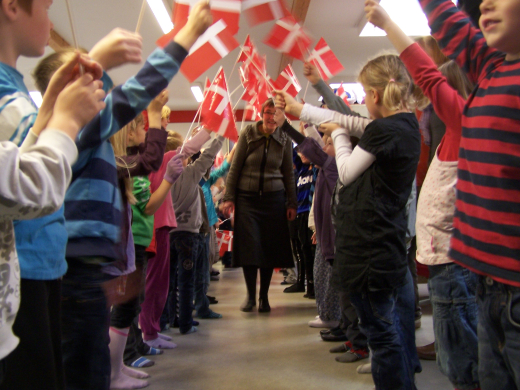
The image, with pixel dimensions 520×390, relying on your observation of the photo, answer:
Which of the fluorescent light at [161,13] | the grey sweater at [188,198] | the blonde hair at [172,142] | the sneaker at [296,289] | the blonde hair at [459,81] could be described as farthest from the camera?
the fluorescent light at [161,13]

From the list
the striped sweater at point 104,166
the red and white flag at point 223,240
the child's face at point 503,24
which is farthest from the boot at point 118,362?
the red and white flag at point 223,240

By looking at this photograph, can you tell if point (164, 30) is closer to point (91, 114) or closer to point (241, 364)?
point (241, 364)

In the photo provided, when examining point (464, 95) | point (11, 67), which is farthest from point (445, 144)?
point (11, 67)

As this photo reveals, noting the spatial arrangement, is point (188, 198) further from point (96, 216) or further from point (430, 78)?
point (430, 78)

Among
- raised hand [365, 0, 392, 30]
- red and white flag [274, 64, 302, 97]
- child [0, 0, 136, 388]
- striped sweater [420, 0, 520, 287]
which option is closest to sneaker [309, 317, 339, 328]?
red and white flag [274, 64, 302, 97]

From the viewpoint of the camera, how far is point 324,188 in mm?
2949

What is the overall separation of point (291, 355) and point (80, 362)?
152 cm

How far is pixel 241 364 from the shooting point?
2338mm

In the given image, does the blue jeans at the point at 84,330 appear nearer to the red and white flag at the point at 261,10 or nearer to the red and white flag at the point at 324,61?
the red and white flag at the point at 261,10

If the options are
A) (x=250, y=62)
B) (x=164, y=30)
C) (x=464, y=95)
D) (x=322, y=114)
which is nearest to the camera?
(x=464, y=95)

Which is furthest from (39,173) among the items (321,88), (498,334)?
(321,88)

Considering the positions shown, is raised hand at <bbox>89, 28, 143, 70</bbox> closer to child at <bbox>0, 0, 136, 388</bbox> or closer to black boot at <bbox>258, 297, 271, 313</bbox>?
child at <bbox>0, 0, 136, 388</bbox>

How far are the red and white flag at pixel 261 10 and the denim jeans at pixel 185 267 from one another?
1.59 meters

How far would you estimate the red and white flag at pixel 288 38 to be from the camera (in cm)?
250
